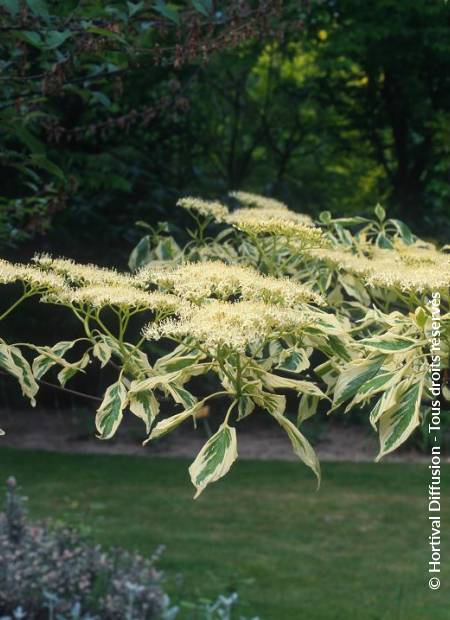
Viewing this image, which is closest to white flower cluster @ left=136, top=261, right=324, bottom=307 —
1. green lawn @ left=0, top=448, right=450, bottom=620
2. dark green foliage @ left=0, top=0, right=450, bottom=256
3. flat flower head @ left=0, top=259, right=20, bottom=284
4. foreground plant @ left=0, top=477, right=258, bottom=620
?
flat flower head @ left=0, top=259, right=20, bottom=284

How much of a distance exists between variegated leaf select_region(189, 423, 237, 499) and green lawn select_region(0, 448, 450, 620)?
9.25 ft

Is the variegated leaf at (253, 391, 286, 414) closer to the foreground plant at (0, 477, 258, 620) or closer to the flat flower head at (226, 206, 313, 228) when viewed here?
the flat flower head at (226, 206, 313, 228)

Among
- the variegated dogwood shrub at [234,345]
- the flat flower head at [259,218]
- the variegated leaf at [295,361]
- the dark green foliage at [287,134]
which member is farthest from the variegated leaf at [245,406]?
the dark green foliage at [287,134]

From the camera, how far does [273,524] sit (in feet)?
21.3

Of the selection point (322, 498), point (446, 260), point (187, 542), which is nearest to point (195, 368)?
point (446, 260)

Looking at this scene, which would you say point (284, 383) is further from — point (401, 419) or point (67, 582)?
point (67, 582)

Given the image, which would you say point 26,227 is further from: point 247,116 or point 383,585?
point 247,116

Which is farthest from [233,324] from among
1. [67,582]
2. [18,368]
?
[67,582]

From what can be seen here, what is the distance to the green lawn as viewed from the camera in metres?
4.90

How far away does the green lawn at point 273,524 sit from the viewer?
16.1ft

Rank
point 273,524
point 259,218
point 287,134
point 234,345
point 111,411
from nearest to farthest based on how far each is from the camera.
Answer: point 234,345 < point 111,411 < point 259,218 < point 273,524 < point 287,134

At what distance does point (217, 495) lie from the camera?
7.45 meters

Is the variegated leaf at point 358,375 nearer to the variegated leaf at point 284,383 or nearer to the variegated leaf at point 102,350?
the variegated leaf at point 284,383

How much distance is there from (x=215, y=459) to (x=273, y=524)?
534cm
